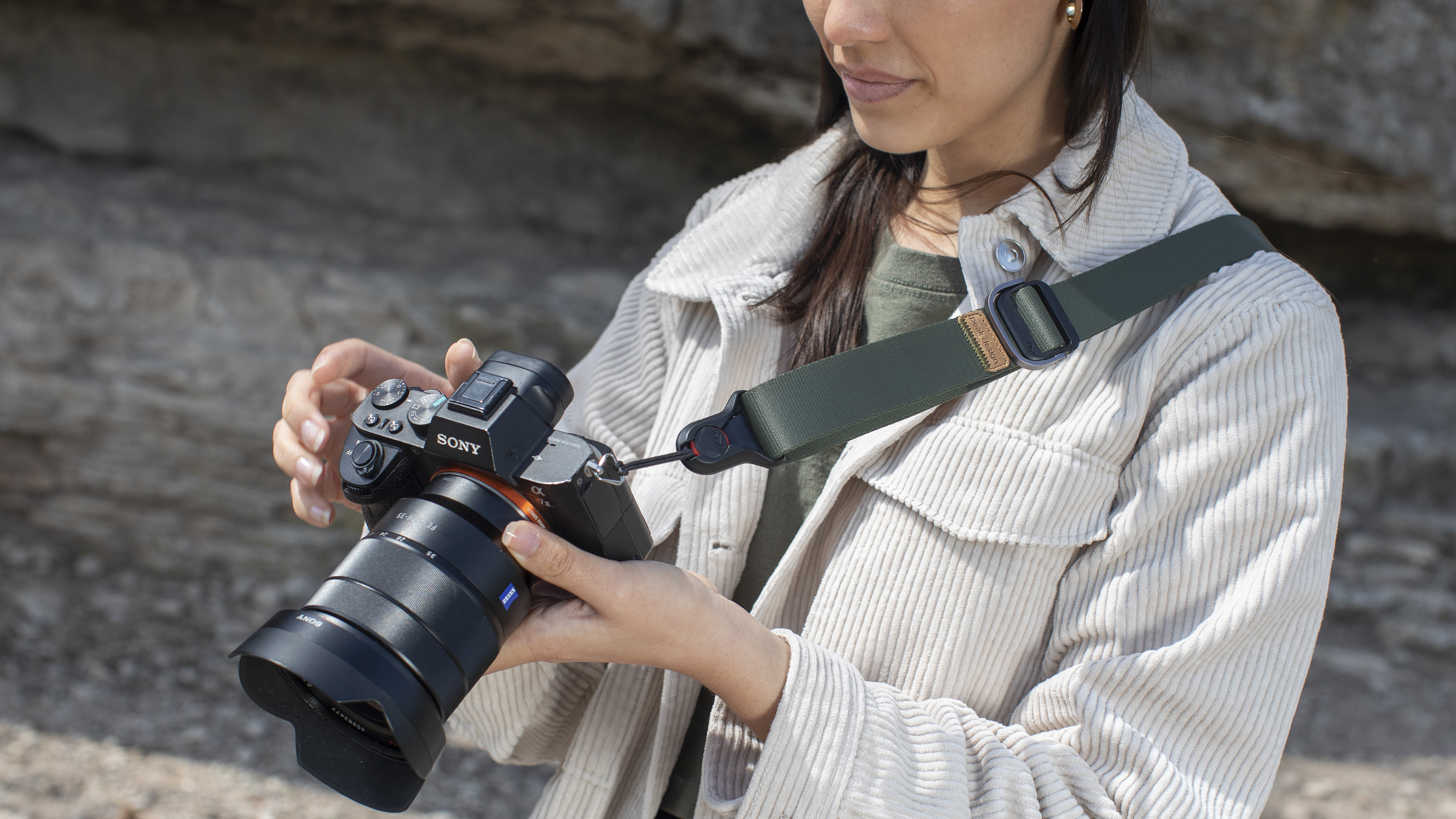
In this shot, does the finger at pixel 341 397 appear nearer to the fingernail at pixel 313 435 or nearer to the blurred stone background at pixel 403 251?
the fingernail at pixel 313 435

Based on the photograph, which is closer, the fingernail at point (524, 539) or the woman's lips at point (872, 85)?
the fingernail at point (524, 539)

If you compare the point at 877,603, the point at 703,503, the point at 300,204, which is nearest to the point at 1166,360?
the point at 877,603

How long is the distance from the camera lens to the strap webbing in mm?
226

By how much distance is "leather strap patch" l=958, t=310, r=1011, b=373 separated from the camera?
85cm

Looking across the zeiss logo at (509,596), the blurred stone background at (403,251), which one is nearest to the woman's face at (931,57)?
the zeiss logo at (509,596)

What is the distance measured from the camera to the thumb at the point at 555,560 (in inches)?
27.5

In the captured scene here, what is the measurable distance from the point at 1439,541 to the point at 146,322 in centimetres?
345

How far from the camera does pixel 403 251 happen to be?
2922 mm

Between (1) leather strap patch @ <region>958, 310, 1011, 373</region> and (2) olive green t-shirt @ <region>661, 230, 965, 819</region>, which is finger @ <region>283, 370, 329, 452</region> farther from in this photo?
(1) leather strap patch @ <region>958, 310, 1011, 373</region>

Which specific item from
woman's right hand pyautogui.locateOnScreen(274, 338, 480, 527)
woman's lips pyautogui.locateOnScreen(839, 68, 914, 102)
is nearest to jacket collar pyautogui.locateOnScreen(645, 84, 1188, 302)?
woman's lips pyautogui.locateOnScreen(839, 68, 914, 102)

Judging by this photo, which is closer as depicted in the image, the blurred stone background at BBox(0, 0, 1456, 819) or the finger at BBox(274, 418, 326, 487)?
the finger at BBox(274, 418, 326, 487)

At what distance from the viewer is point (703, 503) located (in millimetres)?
937

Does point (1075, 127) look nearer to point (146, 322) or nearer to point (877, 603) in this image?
point (877, 603)

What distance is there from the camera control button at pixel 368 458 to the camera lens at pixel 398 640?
0.21 ft
